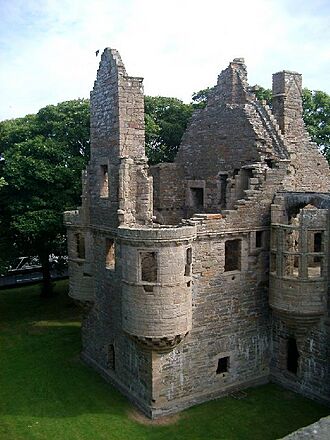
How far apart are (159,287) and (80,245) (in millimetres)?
7780

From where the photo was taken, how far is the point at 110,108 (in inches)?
778

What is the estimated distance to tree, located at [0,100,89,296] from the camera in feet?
95.7

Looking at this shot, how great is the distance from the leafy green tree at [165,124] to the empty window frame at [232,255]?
53.3ft

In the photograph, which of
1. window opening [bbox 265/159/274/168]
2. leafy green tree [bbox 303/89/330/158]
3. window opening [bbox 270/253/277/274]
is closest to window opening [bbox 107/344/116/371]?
window opening [bbox 270/253/277/274]

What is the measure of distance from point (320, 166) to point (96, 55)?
12.3m

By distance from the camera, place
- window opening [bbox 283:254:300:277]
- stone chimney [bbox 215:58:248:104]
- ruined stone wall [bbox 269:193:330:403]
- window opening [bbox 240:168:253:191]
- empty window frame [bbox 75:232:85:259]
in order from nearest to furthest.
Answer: ruined stone wall [bbox 269:193:330:403], window opening [bbox 283:254:300:277], window opening [bbox 240:168:253:191], stone chimney [bbox 215:58:248:104], empty window frame [bbox 75:232:85:259]

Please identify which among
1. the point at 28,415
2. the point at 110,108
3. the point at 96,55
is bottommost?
the point at 28,415

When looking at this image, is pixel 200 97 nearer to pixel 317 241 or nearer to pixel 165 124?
pixel 165 124

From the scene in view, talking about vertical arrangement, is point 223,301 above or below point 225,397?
above

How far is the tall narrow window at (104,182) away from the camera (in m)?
21.0

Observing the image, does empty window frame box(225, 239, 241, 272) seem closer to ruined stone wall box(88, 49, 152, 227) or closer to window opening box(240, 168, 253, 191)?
window opening box(240, 168, 253, 191)

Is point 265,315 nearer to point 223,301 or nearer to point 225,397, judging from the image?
point 223,301

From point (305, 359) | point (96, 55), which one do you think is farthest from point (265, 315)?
point (96, 55)

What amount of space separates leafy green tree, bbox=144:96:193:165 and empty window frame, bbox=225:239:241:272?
1626 cm
